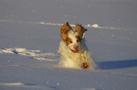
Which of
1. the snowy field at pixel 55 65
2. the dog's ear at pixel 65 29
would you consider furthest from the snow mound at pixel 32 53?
the dog's ear at pixel 65 29

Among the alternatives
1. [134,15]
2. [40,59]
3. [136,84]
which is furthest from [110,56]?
[134,15]

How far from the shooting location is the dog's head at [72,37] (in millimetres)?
8195

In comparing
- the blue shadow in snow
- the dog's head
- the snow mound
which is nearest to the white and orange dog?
the dog's head

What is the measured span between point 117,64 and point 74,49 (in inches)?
70.2

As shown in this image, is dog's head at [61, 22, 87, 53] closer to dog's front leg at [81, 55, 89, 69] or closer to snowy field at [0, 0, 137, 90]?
dog's front leg at [81, 55, 89, 69]

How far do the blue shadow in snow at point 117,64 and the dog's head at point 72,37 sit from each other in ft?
3.10

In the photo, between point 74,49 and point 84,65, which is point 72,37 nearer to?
point 74,49

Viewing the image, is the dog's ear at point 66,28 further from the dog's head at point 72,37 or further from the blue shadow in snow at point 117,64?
the blue shadow in snow at point 117,64

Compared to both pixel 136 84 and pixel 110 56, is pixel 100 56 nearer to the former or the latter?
pixel 110 56

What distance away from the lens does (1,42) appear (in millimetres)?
11680

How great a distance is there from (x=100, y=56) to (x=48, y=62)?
2.03m

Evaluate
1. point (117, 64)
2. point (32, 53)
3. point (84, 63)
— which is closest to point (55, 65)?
point (84, 63)

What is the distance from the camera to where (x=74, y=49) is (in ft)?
26.9

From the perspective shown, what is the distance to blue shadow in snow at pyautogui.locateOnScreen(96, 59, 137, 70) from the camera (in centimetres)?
908
